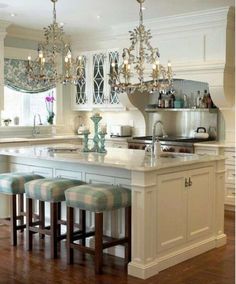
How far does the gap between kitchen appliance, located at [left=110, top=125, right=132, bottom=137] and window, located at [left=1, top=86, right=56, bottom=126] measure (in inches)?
48.3

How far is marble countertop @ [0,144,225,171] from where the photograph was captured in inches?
162

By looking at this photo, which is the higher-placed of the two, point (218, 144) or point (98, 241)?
point (218, 144)

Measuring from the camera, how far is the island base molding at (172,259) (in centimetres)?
403

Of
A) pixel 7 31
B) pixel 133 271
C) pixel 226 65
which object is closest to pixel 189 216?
pixel 133 271

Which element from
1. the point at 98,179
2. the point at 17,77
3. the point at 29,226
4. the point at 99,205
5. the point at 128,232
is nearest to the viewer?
the point at 99,205

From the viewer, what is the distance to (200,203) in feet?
15.2

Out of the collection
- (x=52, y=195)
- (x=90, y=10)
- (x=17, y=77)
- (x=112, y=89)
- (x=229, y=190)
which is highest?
(x=90, y=10)

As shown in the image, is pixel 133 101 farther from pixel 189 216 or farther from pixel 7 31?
pixel 189 216

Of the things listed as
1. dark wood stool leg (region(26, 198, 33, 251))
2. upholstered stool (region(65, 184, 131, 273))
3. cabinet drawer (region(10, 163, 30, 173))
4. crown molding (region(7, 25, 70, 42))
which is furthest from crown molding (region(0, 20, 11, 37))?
upholstered stool (region(65, 184, 131, 273))

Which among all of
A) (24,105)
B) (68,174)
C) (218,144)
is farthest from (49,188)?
(24,105)

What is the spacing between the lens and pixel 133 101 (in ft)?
25.9

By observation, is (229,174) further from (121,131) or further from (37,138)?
(37,138)

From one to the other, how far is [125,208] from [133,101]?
12.8ft

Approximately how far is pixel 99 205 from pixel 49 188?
2.23 feet
